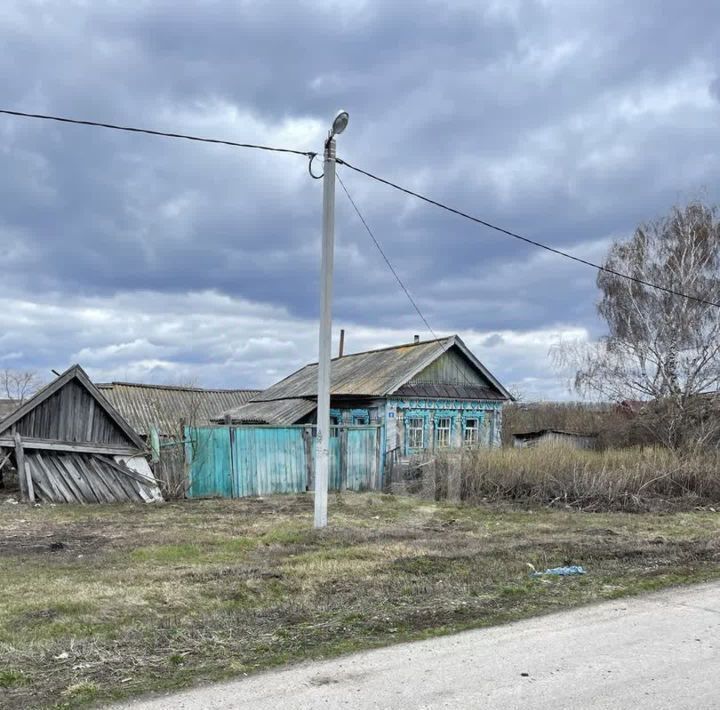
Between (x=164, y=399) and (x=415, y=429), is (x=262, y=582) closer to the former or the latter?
(x=415, y=429)

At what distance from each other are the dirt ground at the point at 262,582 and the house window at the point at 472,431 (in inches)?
384

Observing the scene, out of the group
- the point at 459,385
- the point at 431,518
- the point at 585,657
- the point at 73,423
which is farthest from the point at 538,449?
the point at 585,657

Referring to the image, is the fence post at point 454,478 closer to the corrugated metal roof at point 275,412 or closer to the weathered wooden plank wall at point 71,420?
the corrugated metal roof at point 275,412

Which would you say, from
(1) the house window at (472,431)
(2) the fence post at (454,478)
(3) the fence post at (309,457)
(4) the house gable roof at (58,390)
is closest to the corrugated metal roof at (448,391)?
(1) the house window at (472,431)

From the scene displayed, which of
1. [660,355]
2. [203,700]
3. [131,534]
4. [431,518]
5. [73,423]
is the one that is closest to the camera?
[203,700]

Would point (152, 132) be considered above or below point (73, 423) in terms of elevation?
above

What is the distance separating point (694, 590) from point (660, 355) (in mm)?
22377

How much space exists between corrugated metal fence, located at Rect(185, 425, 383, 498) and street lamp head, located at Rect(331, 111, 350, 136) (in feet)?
28.0

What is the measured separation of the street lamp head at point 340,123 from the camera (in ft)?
35.8

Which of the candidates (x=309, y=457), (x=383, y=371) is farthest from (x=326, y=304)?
(x=383, y=371)

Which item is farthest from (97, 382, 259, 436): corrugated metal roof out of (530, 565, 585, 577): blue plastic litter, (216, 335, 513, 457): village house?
(530, 565, 585, 577): blue plastic litter

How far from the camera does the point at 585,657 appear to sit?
4.90 meters

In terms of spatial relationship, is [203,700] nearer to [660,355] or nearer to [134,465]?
[134,465]

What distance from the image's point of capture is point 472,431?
77.5ft
